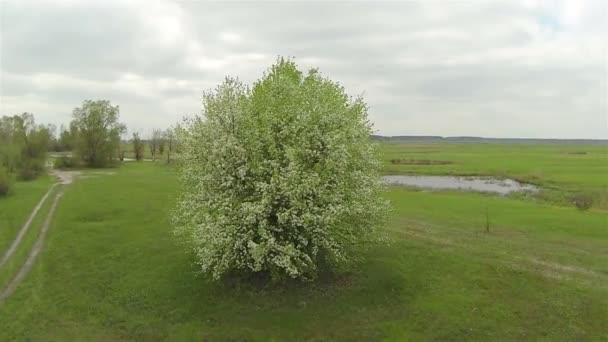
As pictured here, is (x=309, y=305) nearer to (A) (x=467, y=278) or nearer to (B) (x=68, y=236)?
(A) (x=467, y=278)

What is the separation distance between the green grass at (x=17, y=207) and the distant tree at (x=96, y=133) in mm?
31341

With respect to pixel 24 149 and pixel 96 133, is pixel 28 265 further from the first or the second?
pixel 96 133

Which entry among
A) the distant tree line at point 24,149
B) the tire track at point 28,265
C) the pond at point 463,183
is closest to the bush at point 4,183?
the distant tree line at point 24,149

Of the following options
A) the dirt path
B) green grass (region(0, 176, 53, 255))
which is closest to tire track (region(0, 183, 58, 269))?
the dirt path

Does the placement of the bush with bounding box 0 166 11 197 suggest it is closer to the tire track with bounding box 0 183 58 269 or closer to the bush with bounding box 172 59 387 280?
the tire track with bounding box 0 183 58 269

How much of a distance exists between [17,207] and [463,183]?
7283 cm

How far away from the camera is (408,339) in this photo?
23.8 meters

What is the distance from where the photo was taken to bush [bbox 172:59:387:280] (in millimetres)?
24109

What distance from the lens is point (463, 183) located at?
298 ft

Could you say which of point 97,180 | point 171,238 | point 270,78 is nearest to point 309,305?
point 270,78

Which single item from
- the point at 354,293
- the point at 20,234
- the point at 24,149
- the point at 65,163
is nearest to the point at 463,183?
the point at 354,293

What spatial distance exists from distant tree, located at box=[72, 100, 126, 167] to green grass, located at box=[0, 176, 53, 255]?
31.3 metres

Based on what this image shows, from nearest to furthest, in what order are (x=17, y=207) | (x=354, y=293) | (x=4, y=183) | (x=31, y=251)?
(x=354, y=293), (x=31, y=251), (x=17, y=207), (x=4, y=183)

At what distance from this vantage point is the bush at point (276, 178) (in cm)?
2411
